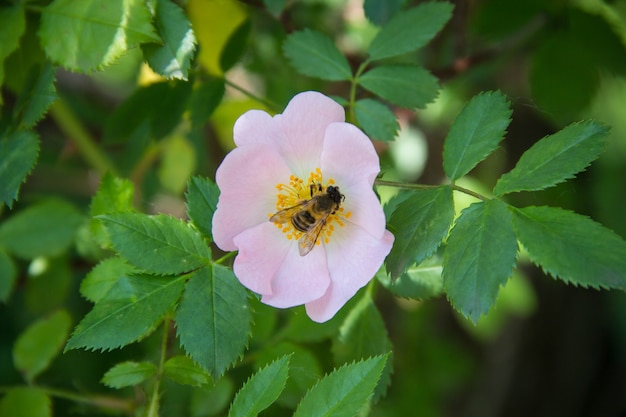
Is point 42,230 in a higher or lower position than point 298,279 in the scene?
lower

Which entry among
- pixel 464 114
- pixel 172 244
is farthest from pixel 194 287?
pixel 464 114

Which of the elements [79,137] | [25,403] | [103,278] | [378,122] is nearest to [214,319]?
[103,278]

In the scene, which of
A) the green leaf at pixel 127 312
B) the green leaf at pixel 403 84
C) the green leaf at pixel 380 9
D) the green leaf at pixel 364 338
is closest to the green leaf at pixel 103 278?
the green leaf at pixel 127 312

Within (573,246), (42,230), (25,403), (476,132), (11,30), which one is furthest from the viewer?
(42,230)

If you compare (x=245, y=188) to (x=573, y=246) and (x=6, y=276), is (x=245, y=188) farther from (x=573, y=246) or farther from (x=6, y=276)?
(x=6, y=276)

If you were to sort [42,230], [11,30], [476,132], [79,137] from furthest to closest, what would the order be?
[79,137] → [42,230] → [11,30] → [476,132]

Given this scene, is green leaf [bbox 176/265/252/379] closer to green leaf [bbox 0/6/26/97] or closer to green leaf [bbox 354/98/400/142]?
green leaf [bbox 354/98/400/142]

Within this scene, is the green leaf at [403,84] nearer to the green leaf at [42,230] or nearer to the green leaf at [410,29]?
the green leaf at [410,29]

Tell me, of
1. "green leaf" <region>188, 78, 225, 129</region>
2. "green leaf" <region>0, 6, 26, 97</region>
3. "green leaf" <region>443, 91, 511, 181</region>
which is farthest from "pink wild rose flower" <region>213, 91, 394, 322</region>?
"green leaf" <region>0, 6, 26, 97</region>
